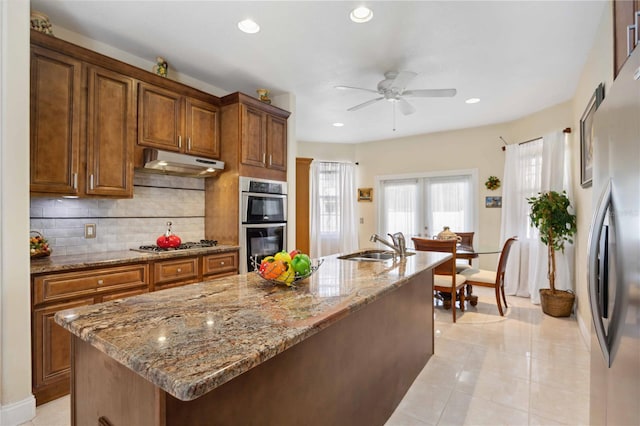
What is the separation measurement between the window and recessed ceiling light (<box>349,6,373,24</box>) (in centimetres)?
386

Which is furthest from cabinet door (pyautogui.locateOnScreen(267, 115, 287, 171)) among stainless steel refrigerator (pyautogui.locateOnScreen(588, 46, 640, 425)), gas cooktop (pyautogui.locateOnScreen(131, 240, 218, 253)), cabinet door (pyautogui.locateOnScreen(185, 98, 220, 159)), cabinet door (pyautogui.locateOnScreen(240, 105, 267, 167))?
stainless steel refrigerator (pyautogui.locateOnScreen(588, 46, 640, 425))

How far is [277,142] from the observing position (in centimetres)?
376

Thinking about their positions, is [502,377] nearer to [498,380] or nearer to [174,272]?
[498,380]

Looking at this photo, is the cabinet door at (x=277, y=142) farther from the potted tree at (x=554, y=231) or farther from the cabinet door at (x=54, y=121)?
the potted tree at (x=554, y=231)

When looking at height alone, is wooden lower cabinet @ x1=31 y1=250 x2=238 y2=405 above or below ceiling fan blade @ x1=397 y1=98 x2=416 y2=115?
below

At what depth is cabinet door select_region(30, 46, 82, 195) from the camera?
2.17 metres

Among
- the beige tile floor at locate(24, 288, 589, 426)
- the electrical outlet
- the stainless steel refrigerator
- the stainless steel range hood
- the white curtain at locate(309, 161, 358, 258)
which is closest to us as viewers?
the stainless steel refrigerator

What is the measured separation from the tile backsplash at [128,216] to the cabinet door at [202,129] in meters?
0.42

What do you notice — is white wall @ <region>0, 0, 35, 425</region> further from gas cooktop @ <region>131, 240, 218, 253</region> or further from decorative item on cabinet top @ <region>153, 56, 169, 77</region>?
decorative item on cabinet top @ <region>153, 56, 169, 77</region>

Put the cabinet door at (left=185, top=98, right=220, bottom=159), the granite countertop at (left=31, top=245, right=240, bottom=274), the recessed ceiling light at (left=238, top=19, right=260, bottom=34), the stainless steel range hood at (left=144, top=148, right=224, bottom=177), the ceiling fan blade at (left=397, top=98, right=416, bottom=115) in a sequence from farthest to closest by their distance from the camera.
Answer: the ceiling fan blade at (left=397, top=98, right=416, bottom=115) < the cabinet door at (left=185, top=98, right=220, bottom=159) < the stainless steel range hood at (left=144, top=148, right=224, bottom=177) < the recessed ceiling light at (left=238, top=19, right=260, bottom=34) < the granite countertop at (left=31, top=245, right=240, bottom=274)

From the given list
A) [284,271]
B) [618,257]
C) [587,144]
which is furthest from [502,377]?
[587,144]

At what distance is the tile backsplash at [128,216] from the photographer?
2.52 metres

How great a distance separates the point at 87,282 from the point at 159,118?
5.07 feet

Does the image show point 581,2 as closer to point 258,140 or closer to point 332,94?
point 332,94
